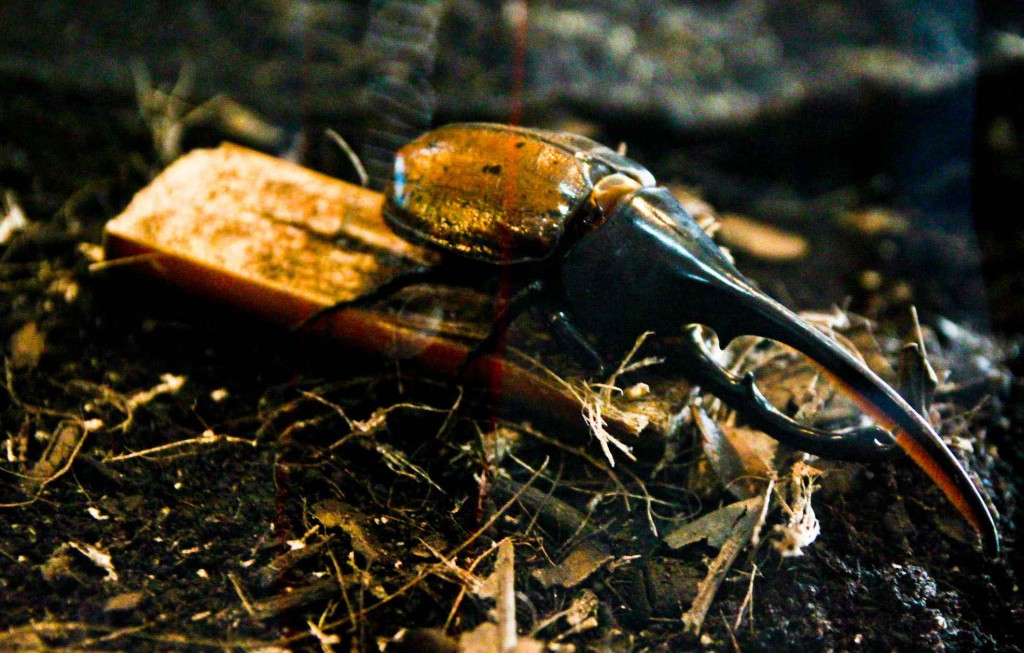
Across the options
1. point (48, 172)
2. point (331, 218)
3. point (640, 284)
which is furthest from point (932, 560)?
point (48, 172)

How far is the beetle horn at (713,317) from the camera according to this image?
1845mm

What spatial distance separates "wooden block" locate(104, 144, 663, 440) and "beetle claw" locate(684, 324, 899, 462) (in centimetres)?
26

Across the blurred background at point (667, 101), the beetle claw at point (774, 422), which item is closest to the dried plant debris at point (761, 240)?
the blurred background at point (667, 101)

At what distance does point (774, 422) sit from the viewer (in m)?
2.06

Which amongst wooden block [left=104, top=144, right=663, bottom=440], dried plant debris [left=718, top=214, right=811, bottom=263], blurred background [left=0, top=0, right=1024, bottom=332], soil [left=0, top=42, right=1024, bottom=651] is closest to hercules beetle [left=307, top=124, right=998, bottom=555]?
wooden block [left=104, top=144, right=663, bottom=440]

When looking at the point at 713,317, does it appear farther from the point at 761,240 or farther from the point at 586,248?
the point at 761,240

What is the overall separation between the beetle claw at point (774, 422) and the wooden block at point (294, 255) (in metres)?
0.26

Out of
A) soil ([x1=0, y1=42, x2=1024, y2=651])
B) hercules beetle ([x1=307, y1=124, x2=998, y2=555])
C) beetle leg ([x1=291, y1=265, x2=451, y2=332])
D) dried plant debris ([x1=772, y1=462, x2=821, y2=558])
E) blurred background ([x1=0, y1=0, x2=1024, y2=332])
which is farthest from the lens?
blurred background ([x1=0, y1=0, x2=1024, y2=332])

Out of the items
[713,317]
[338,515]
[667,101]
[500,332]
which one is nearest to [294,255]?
[500,332]

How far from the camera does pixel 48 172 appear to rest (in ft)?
10.4

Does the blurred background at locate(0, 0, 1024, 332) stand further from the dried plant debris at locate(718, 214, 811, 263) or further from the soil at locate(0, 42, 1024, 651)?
the soil at locate(0, 42, 1024, 651)

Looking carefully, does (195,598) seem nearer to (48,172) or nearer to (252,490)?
(252,490)

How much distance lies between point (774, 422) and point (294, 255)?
1447 millimetres

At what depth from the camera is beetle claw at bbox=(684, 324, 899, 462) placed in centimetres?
200
